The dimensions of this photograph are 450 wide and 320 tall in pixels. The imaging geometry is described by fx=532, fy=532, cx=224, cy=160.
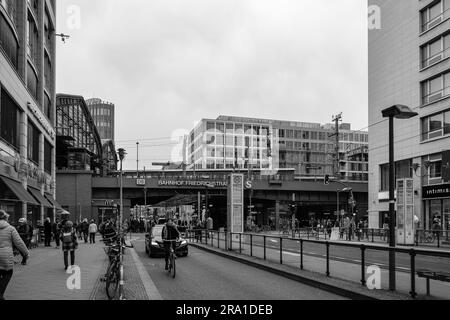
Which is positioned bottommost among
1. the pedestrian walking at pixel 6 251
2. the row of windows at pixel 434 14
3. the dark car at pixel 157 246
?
the dark car at pixel 157 246

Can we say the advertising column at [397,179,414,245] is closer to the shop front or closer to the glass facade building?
the shop front

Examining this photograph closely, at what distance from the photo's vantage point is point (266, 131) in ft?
446

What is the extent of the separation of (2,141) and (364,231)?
77.3ft

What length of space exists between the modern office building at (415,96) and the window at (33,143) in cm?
3035

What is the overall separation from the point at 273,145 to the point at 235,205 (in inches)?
4387

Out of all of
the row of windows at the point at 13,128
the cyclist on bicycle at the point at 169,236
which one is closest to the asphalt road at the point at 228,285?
the cyclist on bicycle at the point at 169,236

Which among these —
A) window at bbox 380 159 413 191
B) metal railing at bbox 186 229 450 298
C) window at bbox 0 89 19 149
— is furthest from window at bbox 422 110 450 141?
window at bbox 0 89 19 149

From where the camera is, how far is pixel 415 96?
48156mm

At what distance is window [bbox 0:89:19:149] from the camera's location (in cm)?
2615

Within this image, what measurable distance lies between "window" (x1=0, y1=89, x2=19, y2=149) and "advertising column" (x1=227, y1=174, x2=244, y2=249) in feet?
37.6

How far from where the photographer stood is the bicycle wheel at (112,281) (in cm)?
1051

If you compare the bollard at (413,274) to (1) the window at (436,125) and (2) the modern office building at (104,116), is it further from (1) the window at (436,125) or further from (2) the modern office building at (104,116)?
(2) the modern office building at (104,116)

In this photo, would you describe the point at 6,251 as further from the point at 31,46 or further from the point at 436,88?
the point at 436,88
